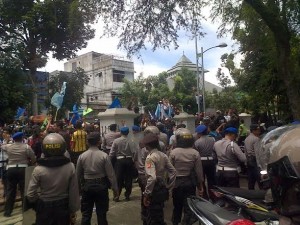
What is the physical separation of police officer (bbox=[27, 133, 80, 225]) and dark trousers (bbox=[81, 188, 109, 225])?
0.86 metres

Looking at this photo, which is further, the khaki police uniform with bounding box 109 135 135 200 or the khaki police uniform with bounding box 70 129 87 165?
the khaki police uniform with bounding box 70 129 87 165

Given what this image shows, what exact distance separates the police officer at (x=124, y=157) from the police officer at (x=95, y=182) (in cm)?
263

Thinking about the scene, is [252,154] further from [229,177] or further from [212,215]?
[212,215]

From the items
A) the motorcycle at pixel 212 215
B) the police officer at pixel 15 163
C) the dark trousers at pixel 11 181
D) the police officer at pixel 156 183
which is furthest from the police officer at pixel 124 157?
the motorcycle at pixel 212 215

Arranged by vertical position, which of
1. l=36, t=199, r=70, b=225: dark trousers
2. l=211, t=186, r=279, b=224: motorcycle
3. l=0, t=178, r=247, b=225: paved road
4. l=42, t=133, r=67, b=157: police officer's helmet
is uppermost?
l=42, t=133, r=67, b=157: police officer's helmet

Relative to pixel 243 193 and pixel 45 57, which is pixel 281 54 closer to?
pixel 243 193

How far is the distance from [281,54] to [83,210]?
21.7 feet

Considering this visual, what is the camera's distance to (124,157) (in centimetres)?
842

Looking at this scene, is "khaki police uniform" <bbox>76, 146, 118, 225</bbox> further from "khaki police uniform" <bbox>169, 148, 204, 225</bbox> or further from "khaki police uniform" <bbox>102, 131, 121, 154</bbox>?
"khaki police uniform" <bbox>102, 131, 121, 154</bbox>

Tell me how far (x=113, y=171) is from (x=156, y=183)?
0.82m

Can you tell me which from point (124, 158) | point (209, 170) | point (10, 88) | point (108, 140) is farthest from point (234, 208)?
point (10, 88)

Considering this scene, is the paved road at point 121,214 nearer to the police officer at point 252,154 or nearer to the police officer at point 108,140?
the police officer at point 108,140

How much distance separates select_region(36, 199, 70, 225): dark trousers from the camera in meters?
4.55

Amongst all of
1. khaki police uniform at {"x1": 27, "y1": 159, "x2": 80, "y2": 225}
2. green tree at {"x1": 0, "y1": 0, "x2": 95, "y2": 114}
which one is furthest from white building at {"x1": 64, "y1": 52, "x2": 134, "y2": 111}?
khaki police uniform at {"x1": 27, "y1": 159, "x2": 80, "y2": 225}
